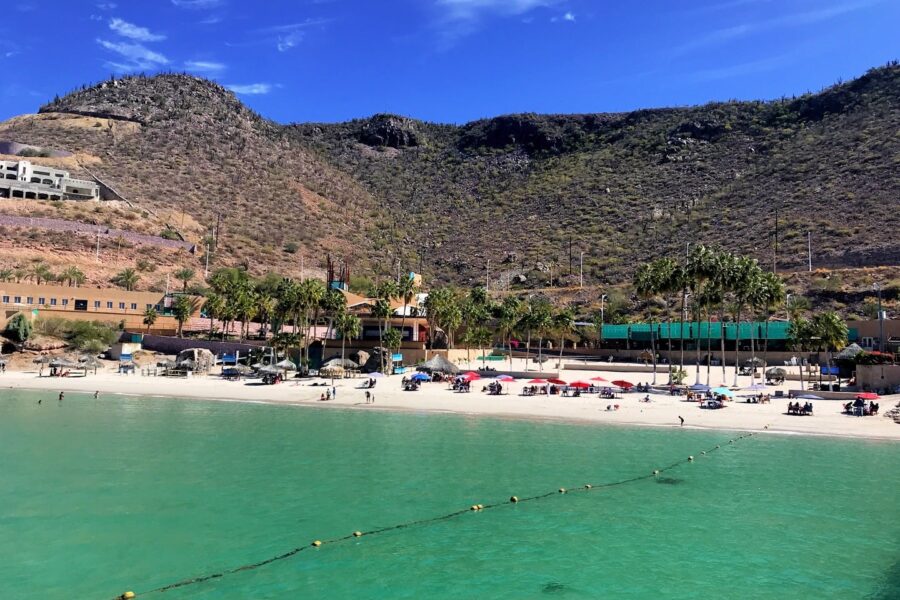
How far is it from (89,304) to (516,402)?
51418 millimetres

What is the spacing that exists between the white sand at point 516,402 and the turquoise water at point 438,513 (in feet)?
11.2

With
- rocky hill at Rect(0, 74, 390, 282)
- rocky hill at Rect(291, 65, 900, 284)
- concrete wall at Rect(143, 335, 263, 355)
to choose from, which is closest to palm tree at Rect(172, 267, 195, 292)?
rocky hill at Rect(0, 74, 390, 282)

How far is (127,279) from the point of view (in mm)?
80438

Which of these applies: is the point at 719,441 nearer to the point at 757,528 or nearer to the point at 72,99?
the point at 757,528

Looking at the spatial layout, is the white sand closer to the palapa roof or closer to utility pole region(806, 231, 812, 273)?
the palapa roof

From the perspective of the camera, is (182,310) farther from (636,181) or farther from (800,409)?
(636,181)

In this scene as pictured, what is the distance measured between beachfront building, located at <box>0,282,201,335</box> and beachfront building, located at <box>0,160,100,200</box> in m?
45.4

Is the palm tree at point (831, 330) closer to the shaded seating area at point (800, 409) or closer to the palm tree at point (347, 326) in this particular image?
the shaded seating area at point (800, 409)

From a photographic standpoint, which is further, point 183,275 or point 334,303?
point 183,275

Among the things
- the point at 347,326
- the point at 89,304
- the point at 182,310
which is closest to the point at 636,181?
the point at 347,326

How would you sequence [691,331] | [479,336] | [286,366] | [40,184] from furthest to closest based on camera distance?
[40,184]
[691,331]
[479,336]
[286,366]

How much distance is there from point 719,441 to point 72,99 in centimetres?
17442

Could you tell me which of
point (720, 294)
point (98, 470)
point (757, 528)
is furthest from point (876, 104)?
point (98, 470)

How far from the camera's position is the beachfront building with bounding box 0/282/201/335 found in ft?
220
